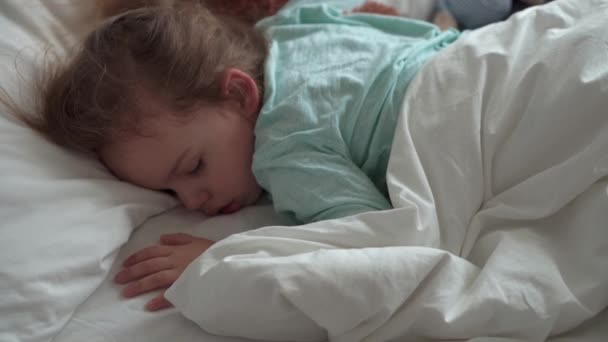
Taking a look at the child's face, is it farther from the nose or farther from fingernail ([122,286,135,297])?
fingernail ([122,286,135,297])

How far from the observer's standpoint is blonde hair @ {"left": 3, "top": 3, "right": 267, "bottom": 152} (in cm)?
86

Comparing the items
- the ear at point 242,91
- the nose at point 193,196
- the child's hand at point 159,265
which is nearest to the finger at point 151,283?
the child's hand at point 159,265

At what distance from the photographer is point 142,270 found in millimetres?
797

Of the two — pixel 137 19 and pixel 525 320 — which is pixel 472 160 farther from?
pixel 137 19

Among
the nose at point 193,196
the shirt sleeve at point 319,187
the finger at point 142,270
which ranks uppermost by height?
the shirt sleeve at point 319,187

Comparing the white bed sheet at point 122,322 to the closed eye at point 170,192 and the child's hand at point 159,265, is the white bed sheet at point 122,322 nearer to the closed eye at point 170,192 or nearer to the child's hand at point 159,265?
the child's hand at point 159,265

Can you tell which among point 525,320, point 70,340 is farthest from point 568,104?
point 70,340

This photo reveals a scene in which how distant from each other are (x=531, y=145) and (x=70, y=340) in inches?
25.2

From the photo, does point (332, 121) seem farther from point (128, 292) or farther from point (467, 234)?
point (128, 292)

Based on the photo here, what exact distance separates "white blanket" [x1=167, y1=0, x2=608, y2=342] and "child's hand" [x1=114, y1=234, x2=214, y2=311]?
7 centimetres

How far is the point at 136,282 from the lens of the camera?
79 cm

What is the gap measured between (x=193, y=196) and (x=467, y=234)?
41cm

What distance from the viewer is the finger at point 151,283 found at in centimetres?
77

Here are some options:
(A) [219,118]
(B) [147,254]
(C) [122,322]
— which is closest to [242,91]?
(A) [219,118]
